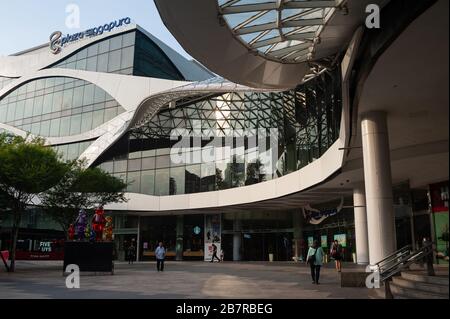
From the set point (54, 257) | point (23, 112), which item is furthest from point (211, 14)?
point (23, 112)

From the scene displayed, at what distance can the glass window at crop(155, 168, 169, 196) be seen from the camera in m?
47.7

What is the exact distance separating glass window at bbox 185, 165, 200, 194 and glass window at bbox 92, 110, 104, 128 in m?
13.8

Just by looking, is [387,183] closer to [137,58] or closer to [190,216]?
[190,216]

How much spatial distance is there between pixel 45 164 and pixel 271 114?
20362 mm

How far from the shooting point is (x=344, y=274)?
15438 millimetres

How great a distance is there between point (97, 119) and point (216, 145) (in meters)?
16.7

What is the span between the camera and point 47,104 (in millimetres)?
59969

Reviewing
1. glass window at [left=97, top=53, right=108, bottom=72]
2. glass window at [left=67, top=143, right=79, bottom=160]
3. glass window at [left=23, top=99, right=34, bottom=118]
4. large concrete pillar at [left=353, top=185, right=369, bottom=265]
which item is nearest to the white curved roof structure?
large concrete pillar at [left=353, top=185, right=369, bottom=265]

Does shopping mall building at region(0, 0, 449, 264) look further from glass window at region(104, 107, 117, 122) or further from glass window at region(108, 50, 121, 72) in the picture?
glass window at region(104, 107, 117, 122)

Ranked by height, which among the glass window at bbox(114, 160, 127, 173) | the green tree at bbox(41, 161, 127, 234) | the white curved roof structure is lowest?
the green tree at bbox(41, 161, 127, 234)

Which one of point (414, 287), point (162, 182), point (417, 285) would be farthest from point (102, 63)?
point (417, 285)

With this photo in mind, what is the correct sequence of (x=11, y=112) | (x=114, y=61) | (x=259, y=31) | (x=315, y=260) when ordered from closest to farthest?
1. (x=259, y=31)
2. (x=315, y=260)
3. (x=114, y=61)
4. (x=11, y=112)

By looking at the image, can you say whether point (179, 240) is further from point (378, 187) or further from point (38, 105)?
point (378, 187)

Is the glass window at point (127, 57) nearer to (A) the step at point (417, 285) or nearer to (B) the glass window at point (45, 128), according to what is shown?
(B) the glass window at point (45, 128)
